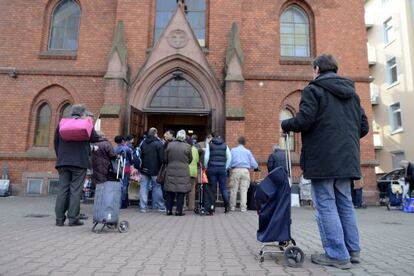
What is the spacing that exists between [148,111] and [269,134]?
4.99 metres

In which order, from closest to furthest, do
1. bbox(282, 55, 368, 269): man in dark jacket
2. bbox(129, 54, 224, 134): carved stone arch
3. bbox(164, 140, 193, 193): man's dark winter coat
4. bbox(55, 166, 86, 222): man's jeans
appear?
bbox(282, 55, 368, 269): man in dark jacket → bbox(55, 166, 86, 222): man's jeans → bbox(164, 140, 193, 193): man's dark winter coat → bbox(129, 54, 224, 134): carved stone arch

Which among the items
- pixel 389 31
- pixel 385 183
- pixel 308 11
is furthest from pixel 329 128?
pixel 389 31

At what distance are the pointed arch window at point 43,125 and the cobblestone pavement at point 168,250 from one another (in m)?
8.36

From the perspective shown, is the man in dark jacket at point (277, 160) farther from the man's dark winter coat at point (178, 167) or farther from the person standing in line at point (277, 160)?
the man's dark winter coat at point (178, 167)

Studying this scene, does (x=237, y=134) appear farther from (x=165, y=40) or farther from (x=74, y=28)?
(x=74, y=28)

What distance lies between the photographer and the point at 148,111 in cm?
1371

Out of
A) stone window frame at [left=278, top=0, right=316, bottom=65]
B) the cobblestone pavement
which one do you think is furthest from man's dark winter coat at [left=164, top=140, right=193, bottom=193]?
stone window frame at [left=278, top=0, right=316, bottom=65]

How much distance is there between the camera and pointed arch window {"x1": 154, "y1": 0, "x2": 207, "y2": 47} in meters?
15.0

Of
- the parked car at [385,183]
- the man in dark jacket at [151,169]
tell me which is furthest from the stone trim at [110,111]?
the parked car at [385,183]

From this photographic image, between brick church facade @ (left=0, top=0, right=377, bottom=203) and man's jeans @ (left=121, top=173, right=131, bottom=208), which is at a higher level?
brick church facade @ (left=0, top=0, right=377, bottom=203)

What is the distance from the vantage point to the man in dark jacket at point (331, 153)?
12.6 ft

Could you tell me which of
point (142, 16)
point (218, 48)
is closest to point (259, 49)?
point (218, 48)

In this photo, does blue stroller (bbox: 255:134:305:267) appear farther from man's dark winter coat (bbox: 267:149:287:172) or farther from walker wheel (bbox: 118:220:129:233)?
man's dark winter coat (bbox: 267:149:287:172)

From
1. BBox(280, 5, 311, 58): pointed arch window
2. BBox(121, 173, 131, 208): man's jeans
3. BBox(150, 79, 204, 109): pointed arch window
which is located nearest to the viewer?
BBox(121, 173, 131, 208): man's jeans
